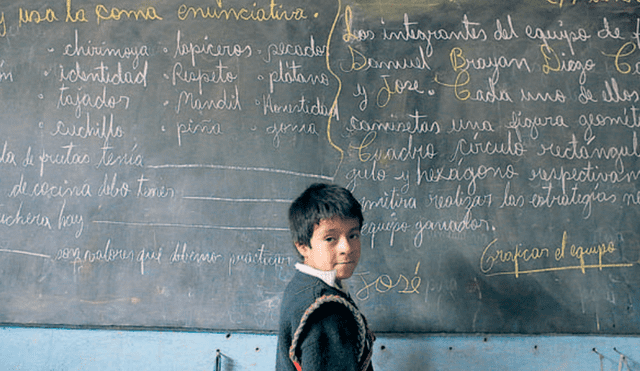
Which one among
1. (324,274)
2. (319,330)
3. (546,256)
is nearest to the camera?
(319,330)

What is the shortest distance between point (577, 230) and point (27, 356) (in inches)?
99.0

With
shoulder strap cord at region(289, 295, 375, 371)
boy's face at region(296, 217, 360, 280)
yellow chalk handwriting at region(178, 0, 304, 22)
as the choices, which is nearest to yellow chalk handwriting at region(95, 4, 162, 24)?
yellow chalk handwriting at region(178, 0, 304, 22)

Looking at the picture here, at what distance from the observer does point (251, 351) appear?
208 cm

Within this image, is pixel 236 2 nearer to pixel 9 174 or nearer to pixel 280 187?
pixel 280 187

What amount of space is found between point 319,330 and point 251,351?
94cm

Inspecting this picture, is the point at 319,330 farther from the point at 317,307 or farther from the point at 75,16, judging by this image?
the point at 75,16

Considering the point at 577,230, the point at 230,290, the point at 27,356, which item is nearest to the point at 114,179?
the point at 230,290

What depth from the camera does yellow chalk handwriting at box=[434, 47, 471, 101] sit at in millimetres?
2105

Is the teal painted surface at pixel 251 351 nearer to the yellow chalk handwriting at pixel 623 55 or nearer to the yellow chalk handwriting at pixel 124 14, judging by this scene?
the yellow chalk handwriting at pixel 623 55

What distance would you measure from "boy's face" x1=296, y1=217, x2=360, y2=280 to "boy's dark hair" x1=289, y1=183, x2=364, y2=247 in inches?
0.7

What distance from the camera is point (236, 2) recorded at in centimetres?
218

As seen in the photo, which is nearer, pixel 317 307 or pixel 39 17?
pixel 317 307

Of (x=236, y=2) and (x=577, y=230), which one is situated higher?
(x=236, y=2)

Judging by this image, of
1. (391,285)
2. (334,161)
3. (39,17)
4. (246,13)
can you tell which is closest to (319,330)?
(391,285)
